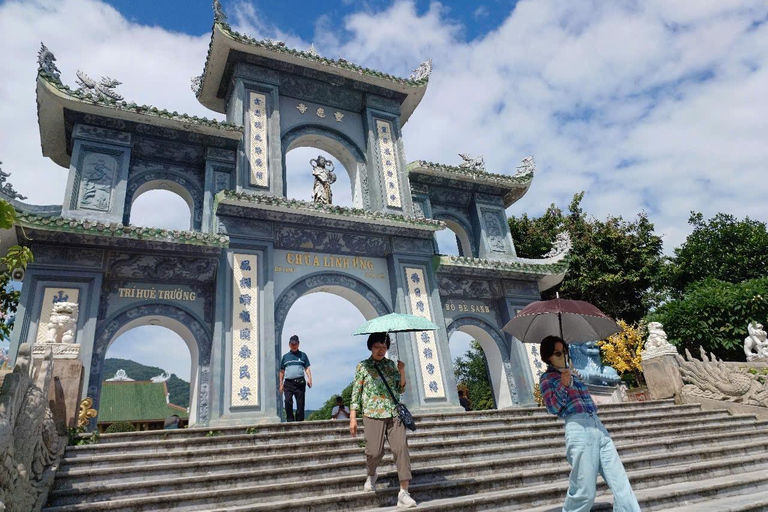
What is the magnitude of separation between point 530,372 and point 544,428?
527cm

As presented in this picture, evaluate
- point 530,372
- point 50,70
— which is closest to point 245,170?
point 50,70

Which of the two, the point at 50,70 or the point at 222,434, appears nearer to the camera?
the point at 222,434

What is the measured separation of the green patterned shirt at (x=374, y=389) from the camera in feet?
16.7

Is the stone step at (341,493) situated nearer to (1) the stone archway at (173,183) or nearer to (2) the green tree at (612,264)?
(1) the stone archway at (173,183)

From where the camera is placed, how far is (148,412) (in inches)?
999

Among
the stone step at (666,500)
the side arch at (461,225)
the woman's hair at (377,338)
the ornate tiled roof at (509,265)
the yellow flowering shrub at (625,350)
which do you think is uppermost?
the side arch at (461,225)

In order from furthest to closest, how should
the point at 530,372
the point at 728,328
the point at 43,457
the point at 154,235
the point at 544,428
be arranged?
the point at 728,328 < the point at 530,372 < the point at 154,235 < the point at 544,428 < the point at 43,457

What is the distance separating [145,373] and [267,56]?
80.9 metres

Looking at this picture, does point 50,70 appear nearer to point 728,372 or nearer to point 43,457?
point 43,457

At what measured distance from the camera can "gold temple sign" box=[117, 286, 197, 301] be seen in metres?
10.2

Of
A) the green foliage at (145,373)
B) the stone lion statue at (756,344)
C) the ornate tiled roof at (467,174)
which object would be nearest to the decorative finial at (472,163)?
the ornate tiled roof at (467,174)

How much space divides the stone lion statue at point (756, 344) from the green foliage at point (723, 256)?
10661 millimetres

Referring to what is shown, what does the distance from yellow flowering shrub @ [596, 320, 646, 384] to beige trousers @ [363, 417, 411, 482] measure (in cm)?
1610

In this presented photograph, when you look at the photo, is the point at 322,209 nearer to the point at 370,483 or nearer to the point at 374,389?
the point at 374,389
